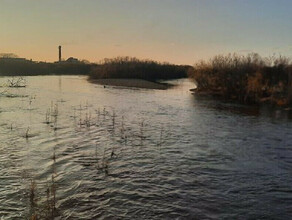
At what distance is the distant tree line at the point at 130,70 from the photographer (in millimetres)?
108250

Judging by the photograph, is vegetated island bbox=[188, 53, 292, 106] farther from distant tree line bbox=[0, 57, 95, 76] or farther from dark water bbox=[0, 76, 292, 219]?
distant tree line bbox=[0, 57, 95, 76]

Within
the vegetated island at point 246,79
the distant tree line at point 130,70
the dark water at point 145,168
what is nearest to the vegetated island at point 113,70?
the distant tree line at point 130,70

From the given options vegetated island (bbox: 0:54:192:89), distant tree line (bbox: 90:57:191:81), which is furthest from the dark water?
distant tree line (bbox: 90:57:191:81)

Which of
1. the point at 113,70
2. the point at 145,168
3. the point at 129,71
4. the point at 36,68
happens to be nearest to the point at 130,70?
the point at 129,71

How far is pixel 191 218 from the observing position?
1141 cm

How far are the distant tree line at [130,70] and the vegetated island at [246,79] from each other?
127 feet

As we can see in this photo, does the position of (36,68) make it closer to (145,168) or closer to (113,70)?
(113,70)

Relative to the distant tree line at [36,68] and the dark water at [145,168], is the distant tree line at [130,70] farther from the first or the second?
the dark water at [145,168]

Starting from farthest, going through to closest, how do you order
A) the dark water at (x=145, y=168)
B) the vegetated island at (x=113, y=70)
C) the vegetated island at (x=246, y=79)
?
the vegetated island at (x=113, y=70), the vegetated island at (x=246, y=79), the dark water at (x=145, y=168)

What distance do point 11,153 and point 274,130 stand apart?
19.4 meters

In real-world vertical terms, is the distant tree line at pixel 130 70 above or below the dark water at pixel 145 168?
above

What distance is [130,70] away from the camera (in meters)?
111

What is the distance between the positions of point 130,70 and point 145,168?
312 feet

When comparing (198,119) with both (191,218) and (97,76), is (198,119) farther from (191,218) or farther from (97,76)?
(97,76)
